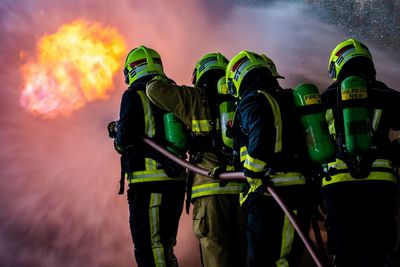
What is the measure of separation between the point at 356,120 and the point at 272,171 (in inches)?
32.7

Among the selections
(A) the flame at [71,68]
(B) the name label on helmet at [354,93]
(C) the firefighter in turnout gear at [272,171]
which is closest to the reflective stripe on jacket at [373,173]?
(C) the firefighter in turnout gear at [272,171]

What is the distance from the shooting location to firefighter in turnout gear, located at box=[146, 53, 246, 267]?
526 cm

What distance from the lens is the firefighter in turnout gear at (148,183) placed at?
5430 millimetres

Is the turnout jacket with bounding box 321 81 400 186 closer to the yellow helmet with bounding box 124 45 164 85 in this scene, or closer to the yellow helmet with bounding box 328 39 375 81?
Result: the yellow helmet with bounding box 328 39 375 81

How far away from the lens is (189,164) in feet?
17.7

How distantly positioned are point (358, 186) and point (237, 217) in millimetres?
1317

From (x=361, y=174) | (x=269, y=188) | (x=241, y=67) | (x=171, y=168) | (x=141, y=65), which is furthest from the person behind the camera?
(x=141, y=65)

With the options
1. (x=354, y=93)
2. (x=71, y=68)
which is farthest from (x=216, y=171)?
(x=71, y=68)

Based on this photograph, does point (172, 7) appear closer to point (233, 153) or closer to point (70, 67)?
point (70, 67)

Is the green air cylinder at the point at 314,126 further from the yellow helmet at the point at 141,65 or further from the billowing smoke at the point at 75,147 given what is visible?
the billowing smoke at the point at 75,147

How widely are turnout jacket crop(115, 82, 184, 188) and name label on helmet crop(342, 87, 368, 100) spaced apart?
1968mm

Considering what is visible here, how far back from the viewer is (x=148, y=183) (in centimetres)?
548

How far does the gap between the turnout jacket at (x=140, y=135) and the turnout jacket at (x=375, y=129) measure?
5.72 feet

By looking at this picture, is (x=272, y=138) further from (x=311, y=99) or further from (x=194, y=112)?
(x=194, y=112)
